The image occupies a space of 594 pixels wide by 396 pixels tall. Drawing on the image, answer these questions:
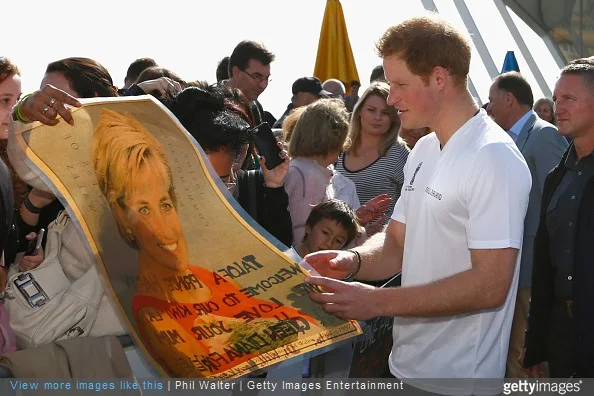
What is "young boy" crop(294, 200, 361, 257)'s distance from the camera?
4.79m

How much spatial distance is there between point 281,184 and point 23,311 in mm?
1118

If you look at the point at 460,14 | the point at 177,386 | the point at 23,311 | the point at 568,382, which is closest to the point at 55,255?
the point at 23,311

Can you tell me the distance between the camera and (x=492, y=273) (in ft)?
8.99

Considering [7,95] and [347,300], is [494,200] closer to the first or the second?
[347,300]

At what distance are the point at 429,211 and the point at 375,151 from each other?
11.9ft

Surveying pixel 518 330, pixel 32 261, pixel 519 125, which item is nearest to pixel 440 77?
pixel 32 261

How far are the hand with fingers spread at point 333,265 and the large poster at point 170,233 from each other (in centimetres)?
34

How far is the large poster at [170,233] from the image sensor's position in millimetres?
2746

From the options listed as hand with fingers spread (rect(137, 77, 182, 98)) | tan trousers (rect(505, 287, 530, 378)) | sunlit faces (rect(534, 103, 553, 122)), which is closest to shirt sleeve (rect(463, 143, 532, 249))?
hand with fingers spread (rect(137, 77, 182, 98))

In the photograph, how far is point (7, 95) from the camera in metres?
3.42

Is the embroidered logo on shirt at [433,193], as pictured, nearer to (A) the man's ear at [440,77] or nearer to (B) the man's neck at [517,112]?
(A) the man's ear at [440,77]

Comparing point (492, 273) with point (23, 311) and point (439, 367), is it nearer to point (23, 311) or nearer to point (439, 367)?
point (439, 367)

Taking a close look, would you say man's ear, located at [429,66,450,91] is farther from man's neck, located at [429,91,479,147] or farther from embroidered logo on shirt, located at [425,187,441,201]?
embroidered logo on shirt, located at [425,187,441,201]

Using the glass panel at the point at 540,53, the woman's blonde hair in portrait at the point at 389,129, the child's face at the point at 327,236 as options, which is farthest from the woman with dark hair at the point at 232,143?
the glass panel at the point at 540,53
